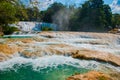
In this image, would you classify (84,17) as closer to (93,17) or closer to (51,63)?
(93,17)

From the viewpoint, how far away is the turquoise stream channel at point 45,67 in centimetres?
1095

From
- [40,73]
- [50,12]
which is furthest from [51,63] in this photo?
[50,12]

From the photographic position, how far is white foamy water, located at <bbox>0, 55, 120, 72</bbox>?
1279cm

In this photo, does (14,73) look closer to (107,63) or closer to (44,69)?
(44,69)

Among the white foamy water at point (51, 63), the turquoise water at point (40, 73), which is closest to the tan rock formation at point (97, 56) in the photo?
the white foamy water at point (51, 63)

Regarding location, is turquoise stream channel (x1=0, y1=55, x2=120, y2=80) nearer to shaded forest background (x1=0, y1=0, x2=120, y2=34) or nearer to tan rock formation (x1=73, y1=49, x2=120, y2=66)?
tan rock formation (x1=73, y1=49, x2=120, y2=66)

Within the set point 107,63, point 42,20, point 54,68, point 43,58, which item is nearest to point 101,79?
point 54,68

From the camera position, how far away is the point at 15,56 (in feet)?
48.7

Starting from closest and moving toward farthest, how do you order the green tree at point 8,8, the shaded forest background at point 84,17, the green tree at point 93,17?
1. the green tree at point 8,8
2. the green tree at point 93,17
3. the shaded forest background at point 84,17

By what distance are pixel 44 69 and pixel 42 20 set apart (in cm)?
4842

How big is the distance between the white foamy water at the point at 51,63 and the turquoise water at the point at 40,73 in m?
0.43

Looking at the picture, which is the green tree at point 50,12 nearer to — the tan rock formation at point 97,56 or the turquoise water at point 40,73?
the tan rock formation at point 97,56

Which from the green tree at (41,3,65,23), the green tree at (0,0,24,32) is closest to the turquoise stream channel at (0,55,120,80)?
the green tree at (0,0,24,32)

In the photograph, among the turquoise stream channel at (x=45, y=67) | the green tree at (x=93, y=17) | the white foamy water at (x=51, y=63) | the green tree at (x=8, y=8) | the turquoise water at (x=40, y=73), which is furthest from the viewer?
the green tree at (x=93, y=17)
